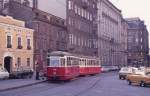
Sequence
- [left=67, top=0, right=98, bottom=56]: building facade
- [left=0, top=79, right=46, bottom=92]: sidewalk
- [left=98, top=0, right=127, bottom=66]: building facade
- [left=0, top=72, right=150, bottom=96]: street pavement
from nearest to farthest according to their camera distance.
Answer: [left=0, top=72, right=150, bottom=96]: street pavement < [left=0, top=79, right=46, bottom=92]: sidewalk < [left=67, top=0, right=98, bottom=56]: building facade < [left=98, top=0, right=127, bottom=66]: building facade

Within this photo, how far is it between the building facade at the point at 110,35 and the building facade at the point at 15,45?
4542 centimetres

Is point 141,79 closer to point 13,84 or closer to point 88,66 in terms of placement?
point 13,84

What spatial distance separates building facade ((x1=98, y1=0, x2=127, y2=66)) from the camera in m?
105

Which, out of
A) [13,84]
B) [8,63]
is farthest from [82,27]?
[13,84]

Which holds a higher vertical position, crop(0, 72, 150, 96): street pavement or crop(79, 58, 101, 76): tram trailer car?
crop(79, 58, 101, 76): tram trailer car

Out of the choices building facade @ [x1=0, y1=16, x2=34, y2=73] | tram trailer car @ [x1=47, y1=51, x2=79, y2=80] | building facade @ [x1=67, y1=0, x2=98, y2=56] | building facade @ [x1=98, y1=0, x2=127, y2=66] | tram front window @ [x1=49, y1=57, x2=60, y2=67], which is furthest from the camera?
building facade @ [x1=98, y1=0, x2=127, y2=66]

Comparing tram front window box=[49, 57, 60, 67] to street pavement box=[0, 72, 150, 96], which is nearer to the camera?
street pavement box=[0, 72, 150, 96]

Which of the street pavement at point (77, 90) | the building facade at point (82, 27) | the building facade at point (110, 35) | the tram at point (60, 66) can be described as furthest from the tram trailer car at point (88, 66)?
the building facade at point (110, 35)

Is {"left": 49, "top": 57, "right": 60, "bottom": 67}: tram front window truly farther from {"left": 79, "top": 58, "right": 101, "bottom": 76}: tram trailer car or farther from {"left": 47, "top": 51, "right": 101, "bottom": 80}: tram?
{"left": 79, "top": 58, "right": 101, "bottom": 76}: tram trailer car

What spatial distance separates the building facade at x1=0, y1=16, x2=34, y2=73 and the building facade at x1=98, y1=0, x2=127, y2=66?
45415 millimetres

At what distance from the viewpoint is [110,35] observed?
4663 inches

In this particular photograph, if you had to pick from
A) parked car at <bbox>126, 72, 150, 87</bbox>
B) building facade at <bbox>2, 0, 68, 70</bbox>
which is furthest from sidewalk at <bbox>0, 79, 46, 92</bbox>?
building facade at <bbox>2, 0, 68, 70</bbox>

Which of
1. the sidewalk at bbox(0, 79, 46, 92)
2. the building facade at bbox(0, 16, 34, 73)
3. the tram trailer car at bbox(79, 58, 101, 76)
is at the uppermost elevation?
the building facade at bbox(0, 16, 34, 73)

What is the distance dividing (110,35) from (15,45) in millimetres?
67348
